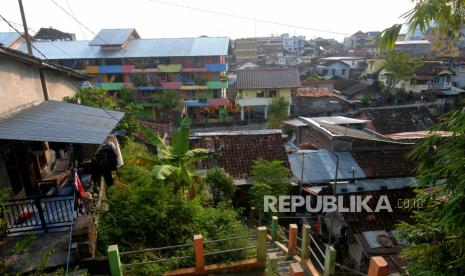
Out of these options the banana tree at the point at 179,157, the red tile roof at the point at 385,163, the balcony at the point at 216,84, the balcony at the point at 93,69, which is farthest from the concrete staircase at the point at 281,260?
the balcony at the point at 93,69

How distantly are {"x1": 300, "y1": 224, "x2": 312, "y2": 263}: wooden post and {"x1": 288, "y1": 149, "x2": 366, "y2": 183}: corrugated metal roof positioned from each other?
20.3 ft

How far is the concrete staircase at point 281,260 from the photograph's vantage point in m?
7.32

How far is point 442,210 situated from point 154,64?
1340 inches

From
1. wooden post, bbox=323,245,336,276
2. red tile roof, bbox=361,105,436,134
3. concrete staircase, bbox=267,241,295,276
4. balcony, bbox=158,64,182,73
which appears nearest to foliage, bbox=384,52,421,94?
red tile roof, bbox=361,105,436,134

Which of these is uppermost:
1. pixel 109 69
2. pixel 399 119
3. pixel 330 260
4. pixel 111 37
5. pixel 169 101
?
pixel 111 37

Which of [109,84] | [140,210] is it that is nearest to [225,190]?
[140,210]

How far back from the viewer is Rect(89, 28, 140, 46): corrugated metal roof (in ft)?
112

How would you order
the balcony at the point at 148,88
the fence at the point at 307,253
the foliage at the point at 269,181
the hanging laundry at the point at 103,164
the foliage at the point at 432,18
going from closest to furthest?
the foliage at the point at 432,18
the fence at the point at 307,253
the hanging laundry at the point at 103,164
the foliage at the point at 269,181
the balcony at the point at 148,88

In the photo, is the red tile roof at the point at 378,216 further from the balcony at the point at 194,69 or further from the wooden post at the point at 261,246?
the balcony at the point at 194,69

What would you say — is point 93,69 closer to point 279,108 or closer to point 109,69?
point 109,69

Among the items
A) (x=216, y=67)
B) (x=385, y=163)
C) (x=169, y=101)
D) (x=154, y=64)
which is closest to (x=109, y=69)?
(x=154, y=64)

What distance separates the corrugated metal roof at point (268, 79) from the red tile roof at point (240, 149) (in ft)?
59.5

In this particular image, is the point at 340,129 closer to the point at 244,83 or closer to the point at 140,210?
the point at 140,210

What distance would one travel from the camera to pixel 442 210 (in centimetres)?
397
